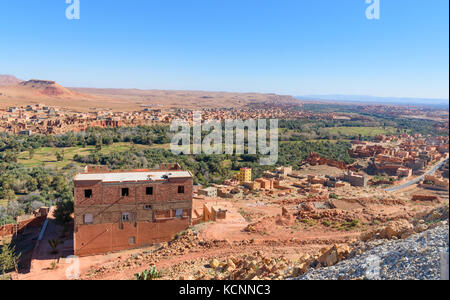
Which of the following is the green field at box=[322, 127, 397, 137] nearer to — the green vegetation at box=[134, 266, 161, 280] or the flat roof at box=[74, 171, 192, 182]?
the flat roof at box=[74, 171, 192, 182]

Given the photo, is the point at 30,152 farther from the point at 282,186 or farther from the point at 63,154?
the point at 282,186

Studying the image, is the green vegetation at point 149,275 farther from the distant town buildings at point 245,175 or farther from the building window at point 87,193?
the distant town buildings at point 245,175

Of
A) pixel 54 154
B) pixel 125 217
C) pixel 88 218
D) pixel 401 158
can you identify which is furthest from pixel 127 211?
pixel 401 158

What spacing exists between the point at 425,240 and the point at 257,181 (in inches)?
946

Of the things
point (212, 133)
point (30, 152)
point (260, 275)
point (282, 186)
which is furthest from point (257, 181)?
point (30, 152)

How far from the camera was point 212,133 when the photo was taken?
191ft

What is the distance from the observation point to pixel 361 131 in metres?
78.0

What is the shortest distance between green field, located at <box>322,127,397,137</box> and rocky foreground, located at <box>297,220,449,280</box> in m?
69.1

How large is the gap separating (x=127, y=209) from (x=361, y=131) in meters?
75.1

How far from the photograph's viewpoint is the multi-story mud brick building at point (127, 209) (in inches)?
552

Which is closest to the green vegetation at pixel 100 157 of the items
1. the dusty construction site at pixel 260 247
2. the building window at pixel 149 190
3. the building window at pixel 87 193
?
the building window at pixel 87 193

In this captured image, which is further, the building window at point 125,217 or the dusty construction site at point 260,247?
the building window at point 125,217

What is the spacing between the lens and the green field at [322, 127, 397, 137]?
73.9 metres

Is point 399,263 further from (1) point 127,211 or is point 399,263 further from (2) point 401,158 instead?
(2) point 401,158
